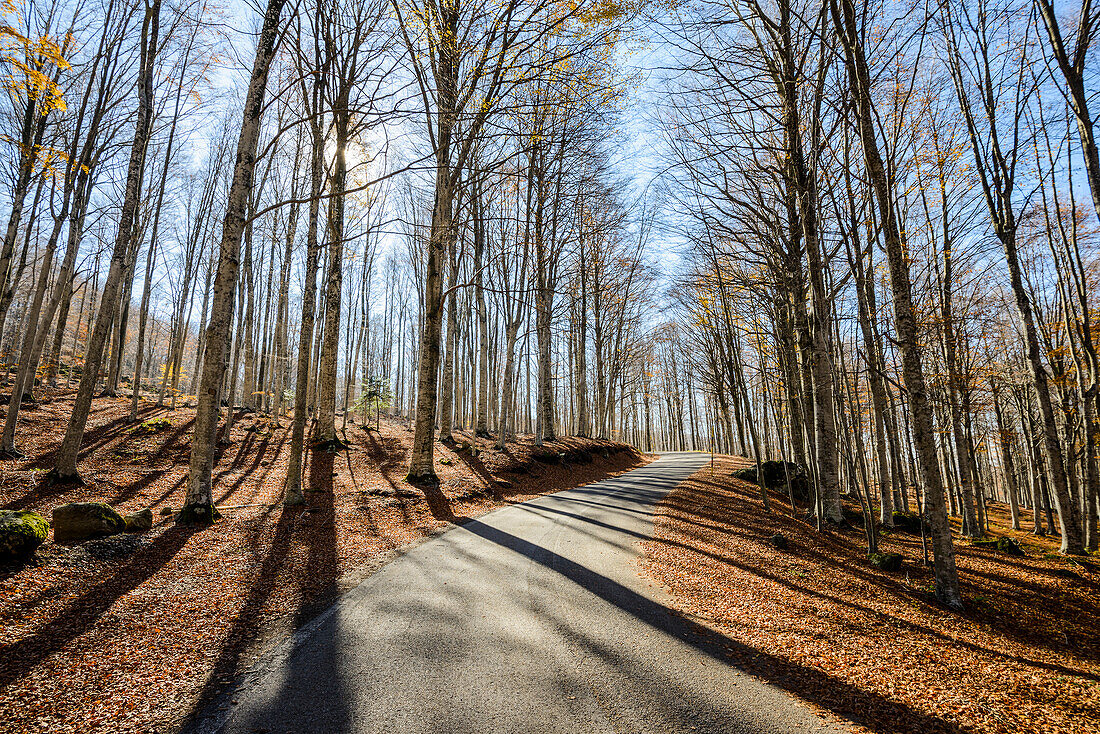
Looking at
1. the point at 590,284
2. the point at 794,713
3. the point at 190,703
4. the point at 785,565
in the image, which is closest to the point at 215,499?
the point at 190,703

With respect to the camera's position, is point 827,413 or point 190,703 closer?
point 190,703

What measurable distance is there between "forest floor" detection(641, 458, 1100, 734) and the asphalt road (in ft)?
1.71

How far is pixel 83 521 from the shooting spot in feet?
16.8

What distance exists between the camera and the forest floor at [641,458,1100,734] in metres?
3.17

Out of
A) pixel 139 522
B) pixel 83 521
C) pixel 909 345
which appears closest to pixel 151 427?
pixel 139 522

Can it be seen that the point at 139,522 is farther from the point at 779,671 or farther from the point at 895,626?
the point at 895,626

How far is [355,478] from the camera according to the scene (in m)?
10.4

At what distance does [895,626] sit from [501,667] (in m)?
4.39

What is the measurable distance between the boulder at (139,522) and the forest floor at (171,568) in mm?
152

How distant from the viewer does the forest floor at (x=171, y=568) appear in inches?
112

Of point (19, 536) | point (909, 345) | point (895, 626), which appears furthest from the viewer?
point (909, 345)

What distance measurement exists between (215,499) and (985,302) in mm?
22558

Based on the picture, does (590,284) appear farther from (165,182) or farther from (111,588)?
(111,588)

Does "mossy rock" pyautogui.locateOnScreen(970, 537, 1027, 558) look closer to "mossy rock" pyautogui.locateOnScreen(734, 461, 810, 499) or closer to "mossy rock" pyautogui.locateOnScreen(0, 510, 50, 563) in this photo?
"mossy rock" pyautogui.locateOnScreen(734, 461, 810, 499)
